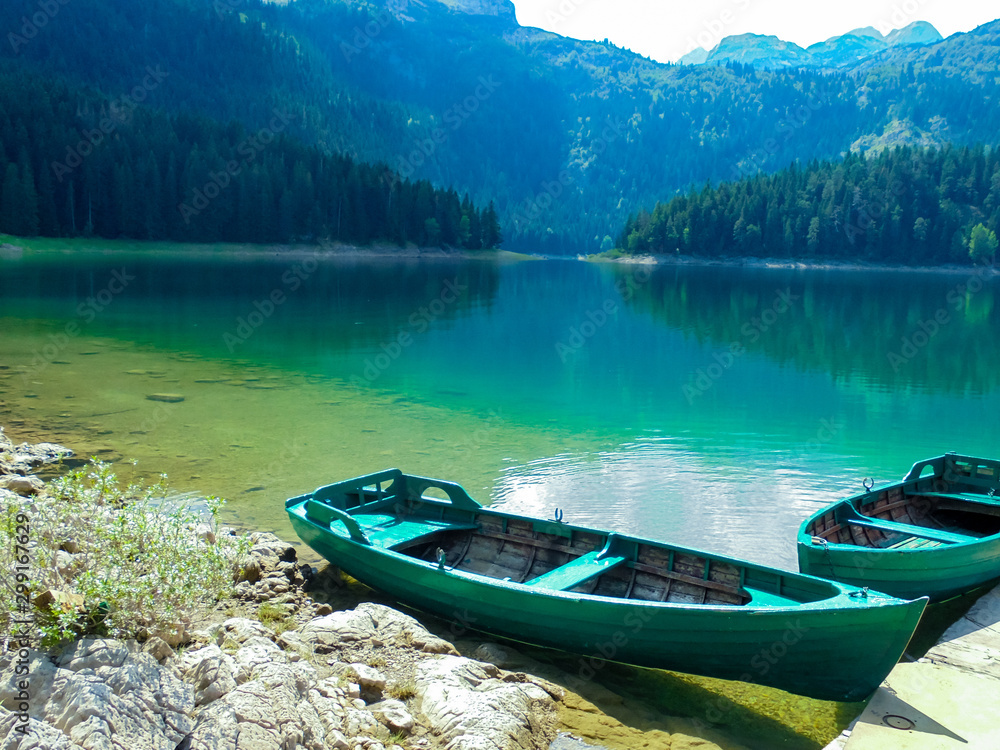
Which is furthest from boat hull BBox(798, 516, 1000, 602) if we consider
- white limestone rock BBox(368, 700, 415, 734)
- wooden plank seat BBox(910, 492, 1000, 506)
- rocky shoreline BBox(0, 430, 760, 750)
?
white limestone rock BBox(368, 700, 415, 734)

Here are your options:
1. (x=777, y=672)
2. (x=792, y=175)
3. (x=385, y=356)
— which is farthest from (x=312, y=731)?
(x=792, y=175)

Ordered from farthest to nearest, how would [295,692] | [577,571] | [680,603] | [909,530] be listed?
[909,530] → [577,571] → [680,603] → [295,692]

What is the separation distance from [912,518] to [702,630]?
304 inches

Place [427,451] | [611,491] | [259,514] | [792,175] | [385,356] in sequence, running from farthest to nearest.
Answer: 1. [792,175]
2. [385,356]
3. [427,451]
4. [611,491]
5. [259,514]

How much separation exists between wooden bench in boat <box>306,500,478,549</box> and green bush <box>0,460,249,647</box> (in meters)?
2.78

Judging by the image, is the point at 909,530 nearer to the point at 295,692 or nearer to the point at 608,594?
the point at 608,594

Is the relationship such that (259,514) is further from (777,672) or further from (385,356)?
(385,356)

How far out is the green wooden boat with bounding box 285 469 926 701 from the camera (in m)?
8.69

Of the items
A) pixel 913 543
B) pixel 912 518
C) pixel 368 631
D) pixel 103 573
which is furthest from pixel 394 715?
pixel 912 518

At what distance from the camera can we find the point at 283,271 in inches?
3875

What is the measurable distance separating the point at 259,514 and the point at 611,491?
7.80m

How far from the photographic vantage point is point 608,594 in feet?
36.7

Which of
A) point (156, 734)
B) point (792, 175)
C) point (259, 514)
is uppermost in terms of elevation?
point (792, 175)

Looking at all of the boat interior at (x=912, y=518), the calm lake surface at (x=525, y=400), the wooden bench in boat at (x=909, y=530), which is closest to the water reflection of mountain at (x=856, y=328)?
the calm lake surface at (x=525, y=400)
